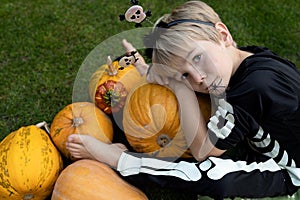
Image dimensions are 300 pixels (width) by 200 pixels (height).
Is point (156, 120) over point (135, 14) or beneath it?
beneath

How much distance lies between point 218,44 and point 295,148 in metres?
0.55

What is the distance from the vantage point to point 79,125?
6.74ft

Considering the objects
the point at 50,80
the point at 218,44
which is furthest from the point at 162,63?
→ the point at 50,80

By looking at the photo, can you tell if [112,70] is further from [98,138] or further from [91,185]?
[91,185]

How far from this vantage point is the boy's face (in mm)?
1756

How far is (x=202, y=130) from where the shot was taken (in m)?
1.85

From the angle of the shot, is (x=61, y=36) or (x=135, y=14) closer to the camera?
(x=135, y=14)

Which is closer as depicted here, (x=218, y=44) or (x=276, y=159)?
(x=218, y=44)

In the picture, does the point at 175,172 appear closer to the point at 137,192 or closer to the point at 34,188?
the point at 137,192

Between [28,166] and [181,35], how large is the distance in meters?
0.81

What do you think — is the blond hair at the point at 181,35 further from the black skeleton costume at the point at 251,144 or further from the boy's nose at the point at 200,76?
the black skeleton costume at the point at 251,144

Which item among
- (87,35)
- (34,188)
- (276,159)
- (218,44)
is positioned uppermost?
(218,44)

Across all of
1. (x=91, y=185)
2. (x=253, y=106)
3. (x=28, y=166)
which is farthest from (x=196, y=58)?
(x=28, y=166)

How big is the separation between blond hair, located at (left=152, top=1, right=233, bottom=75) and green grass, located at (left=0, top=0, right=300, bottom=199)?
0.86 metres
